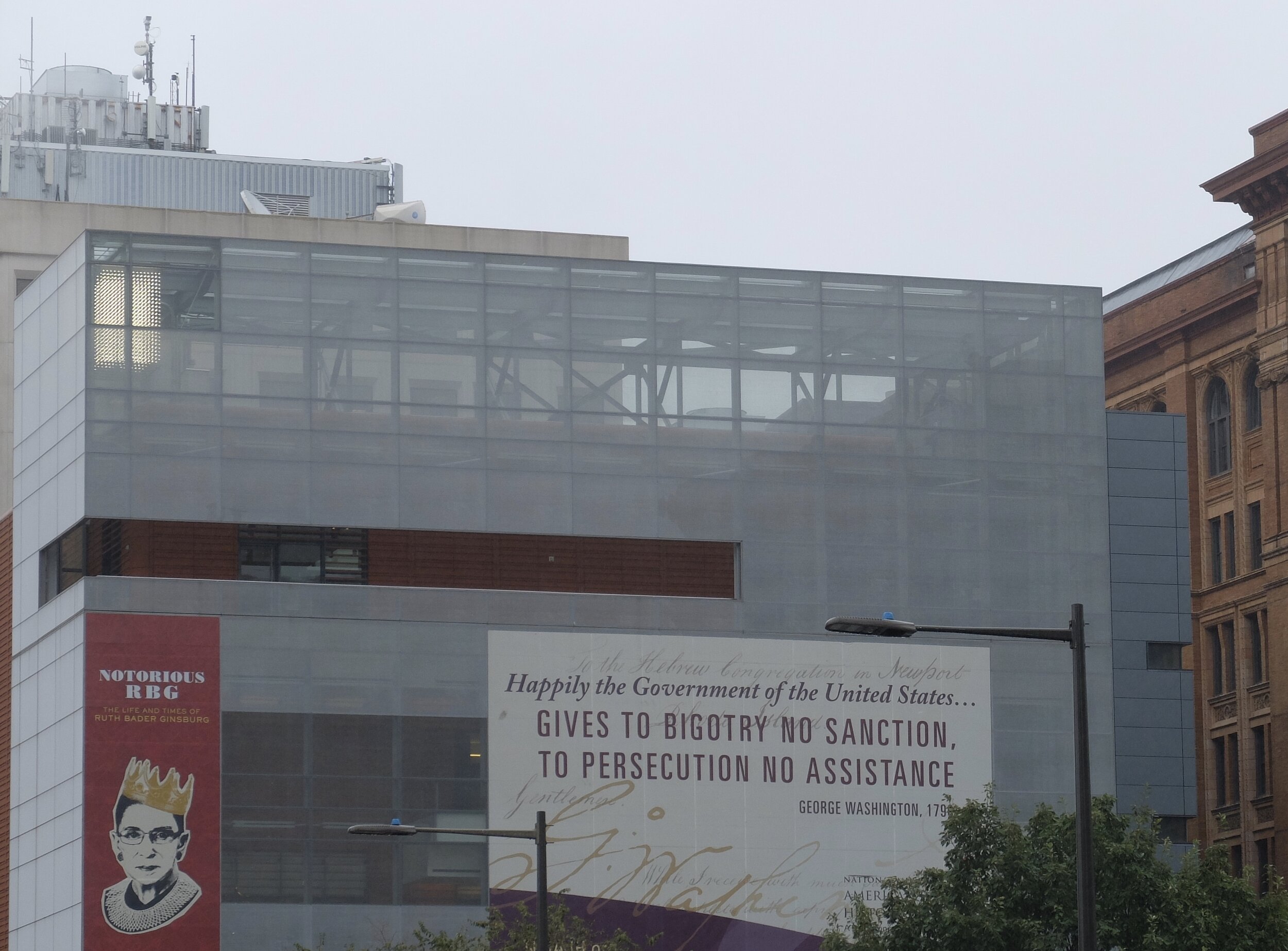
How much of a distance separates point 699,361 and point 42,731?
66.3 ft

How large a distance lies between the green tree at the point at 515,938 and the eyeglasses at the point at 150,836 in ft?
14.6

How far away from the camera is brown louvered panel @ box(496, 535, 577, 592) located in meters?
63.6

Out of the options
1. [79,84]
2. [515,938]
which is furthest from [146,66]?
[515,938]

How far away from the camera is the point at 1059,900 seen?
135ft

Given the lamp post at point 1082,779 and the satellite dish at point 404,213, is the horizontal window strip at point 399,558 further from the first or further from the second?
the lamp post at point 1082,779

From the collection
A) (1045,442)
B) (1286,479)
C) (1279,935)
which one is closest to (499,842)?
(1045,442)

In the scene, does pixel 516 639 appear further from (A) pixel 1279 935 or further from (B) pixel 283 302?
(A) pixel 1279 935

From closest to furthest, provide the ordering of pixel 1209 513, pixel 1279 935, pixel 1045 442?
pixel 1279 935, pixel 1045 442, pixel 1209 513

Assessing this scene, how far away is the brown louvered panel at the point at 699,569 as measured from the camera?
64.7 m

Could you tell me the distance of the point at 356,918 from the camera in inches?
2340

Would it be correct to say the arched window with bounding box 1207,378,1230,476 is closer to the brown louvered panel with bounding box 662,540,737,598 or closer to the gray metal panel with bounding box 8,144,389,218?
the brown louvered panel with bounding box 662,540,737,598

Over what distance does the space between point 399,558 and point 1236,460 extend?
128ft

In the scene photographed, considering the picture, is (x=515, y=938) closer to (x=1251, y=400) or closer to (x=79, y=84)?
(x=1251, y=400)

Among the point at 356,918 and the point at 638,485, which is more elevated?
the point at 638,485
